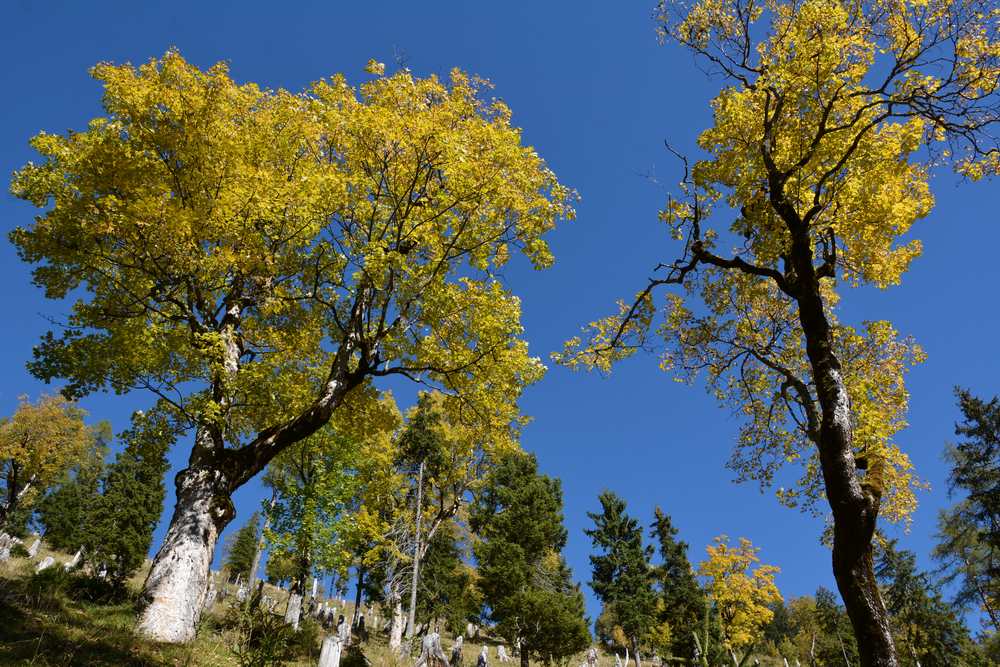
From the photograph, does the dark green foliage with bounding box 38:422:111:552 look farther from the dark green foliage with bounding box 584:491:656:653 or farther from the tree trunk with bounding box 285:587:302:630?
the dark green foliage with bounding box 584:491:656:653

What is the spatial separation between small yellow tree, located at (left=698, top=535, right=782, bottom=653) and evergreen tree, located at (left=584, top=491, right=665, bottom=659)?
204 inches

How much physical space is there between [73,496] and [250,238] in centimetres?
4982

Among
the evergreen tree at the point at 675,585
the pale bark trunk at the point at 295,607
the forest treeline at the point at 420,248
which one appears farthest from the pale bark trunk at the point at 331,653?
the evergreen tree at the point at 675,585

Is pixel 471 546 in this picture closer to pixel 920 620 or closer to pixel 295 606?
pixel 295 606

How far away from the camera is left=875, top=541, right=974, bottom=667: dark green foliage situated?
31781mm

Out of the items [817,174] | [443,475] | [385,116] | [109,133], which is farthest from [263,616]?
[443,475]

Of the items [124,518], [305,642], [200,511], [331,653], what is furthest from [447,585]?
[200,511]

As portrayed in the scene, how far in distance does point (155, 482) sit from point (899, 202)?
35322mm

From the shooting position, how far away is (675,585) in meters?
34.8

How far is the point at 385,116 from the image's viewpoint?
8.92 m

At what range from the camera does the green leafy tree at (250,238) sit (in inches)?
347

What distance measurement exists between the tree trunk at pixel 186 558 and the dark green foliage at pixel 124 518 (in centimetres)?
1883

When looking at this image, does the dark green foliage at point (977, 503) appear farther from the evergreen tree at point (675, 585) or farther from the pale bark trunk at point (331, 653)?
the pale bark trunk at point (331, 653)

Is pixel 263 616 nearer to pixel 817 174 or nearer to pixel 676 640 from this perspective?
pixel 817 174
